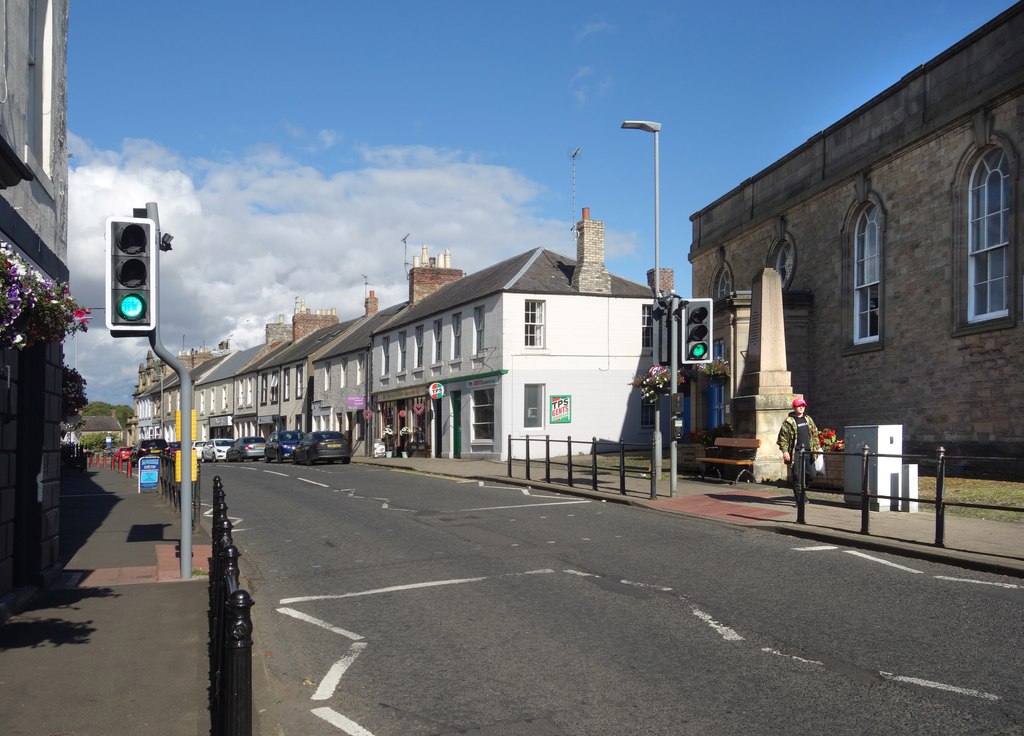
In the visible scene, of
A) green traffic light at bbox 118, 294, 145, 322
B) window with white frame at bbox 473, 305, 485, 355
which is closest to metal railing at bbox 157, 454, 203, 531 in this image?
green traffic light at bbox 118, 294, 145, 322

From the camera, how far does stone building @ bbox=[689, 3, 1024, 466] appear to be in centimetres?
1772

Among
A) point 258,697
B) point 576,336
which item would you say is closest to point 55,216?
point 258,697

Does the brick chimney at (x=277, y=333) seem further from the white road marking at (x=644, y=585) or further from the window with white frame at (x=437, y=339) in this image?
the white road marking at (x=644, y=585)

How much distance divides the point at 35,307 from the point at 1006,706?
6.13 metres

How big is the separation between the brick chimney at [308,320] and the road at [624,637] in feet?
178

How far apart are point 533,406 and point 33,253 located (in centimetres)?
2608

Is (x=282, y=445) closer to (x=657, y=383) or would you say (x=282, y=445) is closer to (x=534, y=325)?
(x=534, y=325)

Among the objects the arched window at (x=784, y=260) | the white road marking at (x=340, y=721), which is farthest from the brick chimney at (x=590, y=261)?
the white road marking at (x=340, y=721)

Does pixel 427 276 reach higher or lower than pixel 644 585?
higher

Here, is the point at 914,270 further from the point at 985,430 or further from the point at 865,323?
the point at 985,430

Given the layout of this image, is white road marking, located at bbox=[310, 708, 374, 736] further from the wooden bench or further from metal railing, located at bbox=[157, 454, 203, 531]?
the wooden bench

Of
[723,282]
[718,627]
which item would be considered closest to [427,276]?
[723,282]

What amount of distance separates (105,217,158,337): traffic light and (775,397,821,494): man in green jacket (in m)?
9.13

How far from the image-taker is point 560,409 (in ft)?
111
